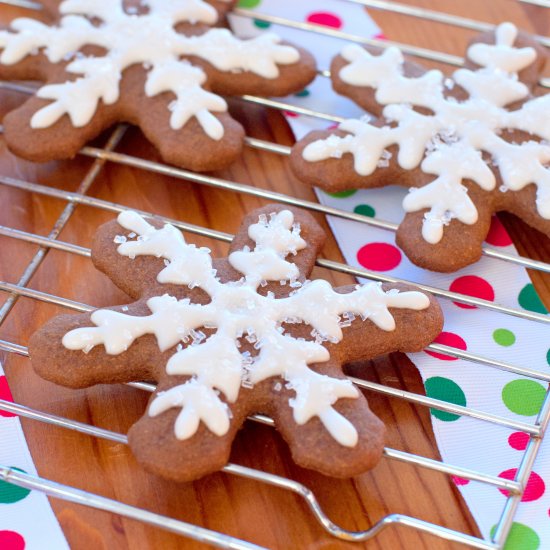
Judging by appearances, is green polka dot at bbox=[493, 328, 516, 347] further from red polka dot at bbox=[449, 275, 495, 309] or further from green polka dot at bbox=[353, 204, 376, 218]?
green polka dot at bbox=[353, 204, 376, 218]

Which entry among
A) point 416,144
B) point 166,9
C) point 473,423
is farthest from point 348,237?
point 166,9

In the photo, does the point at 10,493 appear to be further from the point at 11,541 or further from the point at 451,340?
the point at 451,340

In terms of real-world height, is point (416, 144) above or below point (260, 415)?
above

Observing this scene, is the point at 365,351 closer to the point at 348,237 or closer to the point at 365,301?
the point at 365,301

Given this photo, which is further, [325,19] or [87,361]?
[325,19]

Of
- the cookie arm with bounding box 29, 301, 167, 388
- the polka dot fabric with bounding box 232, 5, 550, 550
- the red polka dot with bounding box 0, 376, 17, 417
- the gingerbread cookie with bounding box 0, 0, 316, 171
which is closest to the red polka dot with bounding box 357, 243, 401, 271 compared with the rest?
the polka dot fabric with bounding box 232, 5, 550, 550

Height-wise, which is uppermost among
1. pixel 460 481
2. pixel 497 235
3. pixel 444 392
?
pixel 497 235

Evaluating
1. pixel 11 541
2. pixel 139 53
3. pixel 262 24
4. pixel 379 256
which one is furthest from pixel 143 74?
pixel 11 541
